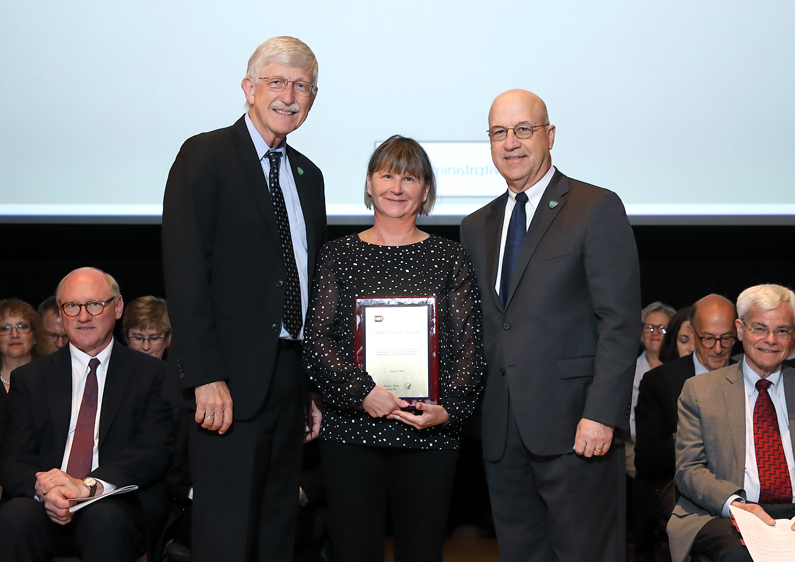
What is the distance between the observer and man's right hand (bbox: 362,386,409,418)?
2066 mm

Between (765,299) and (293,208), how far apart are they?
72.7 inches

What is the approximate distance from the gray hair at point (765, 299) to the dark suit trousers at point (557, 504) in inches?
37.9

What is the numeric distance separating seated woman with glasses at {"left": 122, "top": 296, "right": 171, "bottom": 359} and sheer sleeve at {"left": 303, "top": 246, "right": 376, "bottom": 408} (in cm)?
196

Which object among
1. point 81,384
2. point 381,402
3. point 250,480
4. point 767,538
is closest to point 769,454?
point 767,538

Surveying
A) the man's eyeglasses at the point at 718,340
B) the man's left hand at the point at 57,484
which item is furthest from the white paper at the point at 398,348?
the man's eyeglasses at the point at 718,340

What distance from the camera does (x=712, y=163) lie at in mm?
3883

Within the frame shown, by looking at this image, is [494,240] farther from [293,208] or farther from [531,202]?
[293,208]

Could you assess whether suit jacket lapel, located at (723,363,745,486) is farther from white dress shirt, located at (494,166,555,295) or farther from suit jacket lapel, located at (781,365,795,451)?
white dress shirt, located at (494,166,555,295)

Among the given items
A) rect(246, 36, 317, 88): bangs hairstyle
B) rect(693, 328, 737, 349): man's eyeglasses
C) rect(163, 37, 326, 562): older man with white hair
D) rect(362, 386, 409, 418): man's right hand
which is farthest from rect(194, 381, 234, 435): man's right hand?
rect(693, 328, 737, 349): man's eyeglasses

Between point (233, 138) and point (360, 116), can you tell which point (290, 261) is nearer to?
point (233, 138)

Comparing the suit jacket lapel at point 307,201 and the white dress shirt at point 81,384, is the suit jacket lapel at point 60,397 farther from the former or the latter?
the suit jacket lapel at point 307,201

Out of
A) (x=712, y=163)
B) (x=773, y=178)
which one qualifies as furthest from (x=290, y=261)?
(x=773, y=178)

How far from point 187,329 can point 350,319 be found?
1.61 feet

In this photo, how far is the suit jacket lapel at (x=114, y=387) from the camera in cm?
281
